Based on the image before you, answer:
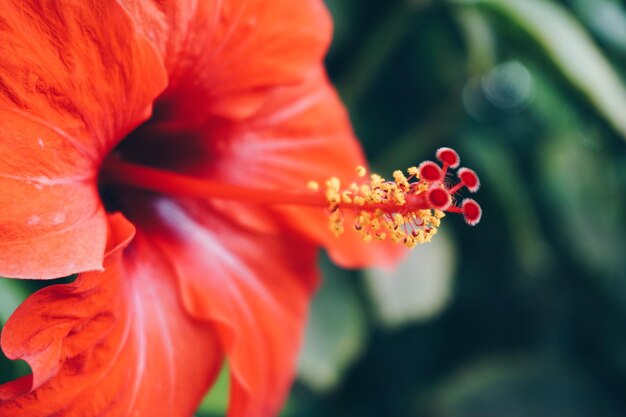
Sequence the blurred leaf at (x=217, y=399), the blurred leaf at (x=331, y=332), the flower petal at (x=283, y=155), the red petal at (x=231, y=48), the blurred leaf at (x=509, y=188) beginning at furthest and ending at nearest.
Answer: the blurred leaf at (x=509, y=188)
the blurred leaf at (x=331, y=332)
the blurred leaf at (x=217, y=399)
the flower petal at (x=283, y=155)
the red petal at (x=231, y=48)

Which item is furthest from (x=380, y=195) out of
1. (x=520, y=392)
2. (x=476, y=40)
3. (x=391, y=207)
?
(x=520, y=392)

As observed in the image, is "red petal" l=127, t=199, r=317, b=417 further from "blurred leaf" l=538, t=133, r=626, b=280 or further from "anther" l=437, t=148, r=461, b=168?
"blurred leaf" l=538, t=133, r=626, b=280

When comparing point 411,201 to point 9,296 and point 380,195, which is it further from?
point 9,296

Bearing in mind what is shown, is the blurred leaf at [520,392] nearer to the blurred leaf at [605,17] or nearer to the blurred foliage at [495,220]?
the blurred foliage at [495,220]

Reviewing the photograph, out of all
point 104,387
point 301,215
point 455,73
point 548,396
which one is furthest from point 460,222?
point 104,387

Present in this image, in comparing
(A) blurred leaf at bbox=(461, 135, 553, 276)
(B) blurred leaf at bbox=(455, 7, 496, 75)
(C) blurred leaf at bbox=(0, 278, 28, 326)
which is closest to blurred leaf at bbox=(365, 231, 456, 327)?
(A) blurred leaf at bbox=(461, 135, 553, 276)

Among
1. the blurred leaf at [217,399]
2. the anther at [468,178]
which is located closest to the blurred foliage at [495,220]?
the blurred leaf at [217,399]

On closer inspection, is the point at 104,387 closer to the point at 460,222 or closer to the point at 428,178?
the point at 428,178
